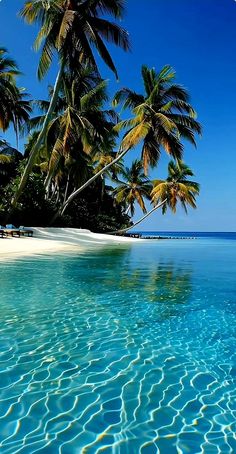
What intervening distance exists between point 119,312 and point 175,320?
100 centimetres

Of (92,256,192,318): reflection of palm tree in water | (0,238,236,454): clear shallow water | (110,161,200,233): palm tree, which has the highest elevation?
(110,161,200,233): palm tree

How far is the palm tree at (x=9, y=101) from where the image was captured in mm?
21750

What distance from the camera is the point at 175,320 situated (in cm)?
565

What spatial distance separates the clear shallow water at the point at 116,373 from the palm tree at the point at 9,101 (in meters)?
18.0

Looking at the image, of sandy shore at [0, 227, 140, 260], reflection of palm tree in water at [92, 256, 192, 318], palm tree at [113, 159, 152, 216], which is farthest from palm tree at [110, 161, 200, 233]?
reflection of palm tree in water at [92, 256, 192, 318]

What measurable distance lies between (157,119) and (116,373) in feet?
69.0

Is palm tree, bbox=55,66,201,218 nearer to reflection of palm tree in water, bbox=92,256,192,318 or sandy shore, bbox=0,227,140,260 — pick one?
sandy shore, bbox=0,227,140,260

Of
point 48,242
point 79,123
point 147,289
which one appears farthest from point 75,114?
point 147,289

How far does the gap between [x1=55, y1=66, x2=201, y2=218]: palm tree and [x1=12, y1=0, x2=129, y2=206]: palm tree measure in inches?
203

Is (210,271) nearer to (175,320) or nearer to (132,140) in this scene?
(175,320)

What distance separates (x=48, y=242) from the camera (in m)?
21.8

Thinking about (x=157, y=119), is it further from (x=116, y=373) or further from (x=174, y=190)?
(x=116, y=373)

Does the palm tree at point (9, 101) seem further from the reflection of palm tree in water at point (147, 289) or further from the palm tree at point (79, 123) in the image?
the reflection of palm tree in water at point (147, 289)

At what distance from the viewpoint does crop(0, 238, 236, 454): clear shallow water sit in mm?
2562
